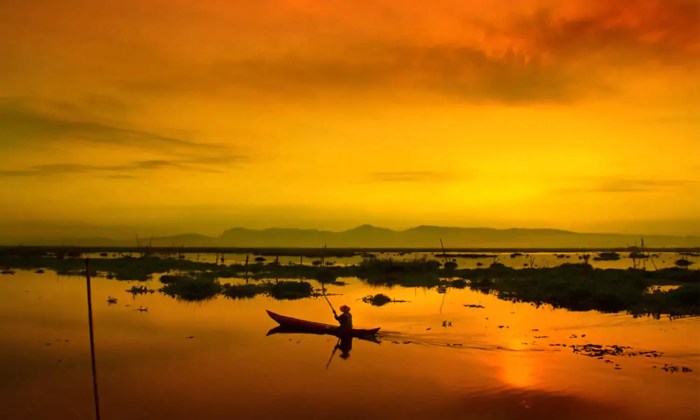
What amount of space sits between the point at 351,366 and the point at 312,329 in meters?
6.23

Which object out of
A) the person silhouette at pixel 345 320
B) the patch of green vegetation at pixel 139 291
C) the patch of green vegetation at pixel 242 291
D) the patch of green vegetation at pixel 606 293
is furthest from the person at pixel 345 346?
the patch of green vegetation at pixel 139 291

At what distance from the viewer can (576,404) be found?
1797 cm

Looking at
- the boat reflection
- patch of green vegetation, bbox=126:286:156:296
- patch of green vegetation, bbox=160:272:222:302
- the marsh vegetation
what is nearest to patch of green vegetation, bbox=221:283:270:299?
the marsh vegetation

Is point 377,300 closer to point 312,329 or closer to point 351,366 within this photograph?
point 312,329

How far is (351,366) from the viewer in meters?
22.9

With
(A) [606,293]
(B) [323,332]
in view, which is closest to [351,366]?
(B) [323,332]

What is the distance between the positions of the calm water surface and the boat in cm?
44

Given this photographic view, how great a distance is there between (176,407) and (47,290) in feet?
121

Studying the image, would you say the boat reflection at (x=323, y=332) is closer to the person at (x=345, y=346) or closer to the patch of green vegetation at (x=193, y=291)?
the person at (x=345, y=346)

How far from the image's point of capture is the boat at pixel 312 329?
27.5 m

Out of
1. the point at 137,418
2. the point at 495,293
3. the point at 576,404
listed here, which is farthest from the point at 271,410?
the point at 495,293

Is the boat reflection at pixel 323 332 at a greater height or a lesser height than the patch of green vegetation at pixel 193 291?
lesser

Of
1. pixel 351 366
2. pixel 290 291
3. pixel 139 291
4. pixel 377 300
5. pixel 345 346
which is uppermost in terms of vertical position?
pixel 139 291

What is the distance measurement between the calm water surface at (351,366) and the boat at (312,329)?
0.44 m
